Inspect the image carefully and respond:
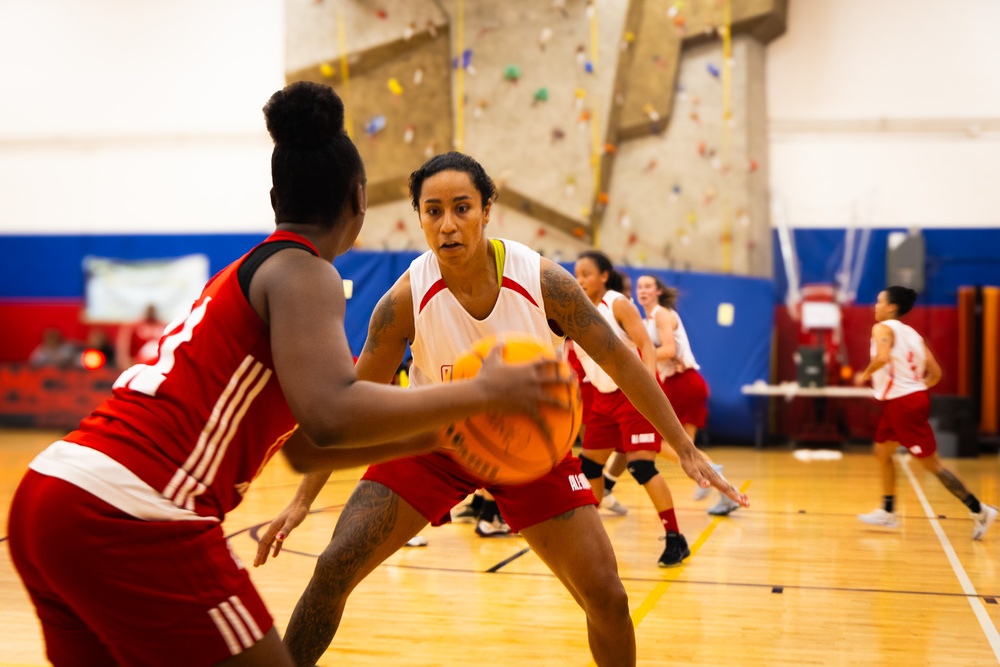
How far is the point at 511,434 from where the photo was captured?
247 centimetres

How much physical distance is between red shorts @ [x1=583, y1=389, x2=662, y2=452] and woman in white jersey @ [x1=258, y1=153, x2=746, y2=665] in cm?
316

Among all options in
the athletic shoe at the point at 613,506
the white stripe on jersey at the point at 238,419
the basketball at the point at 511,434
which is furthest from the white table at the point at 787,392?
the white stripe on jersey at the point at 238,419

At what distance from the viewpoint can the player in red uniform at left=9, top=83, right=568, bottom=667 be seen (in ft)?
6.13

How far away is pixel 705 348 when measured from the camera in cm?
1350

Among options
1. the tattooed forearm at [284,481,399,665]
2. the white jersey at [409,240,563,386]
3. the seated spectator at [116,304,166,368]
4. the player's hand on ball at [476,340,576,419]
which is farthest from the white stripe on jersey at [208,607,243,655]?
the seated spectator at [116,304,166,368]

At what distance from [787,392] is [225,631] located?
11.7 m

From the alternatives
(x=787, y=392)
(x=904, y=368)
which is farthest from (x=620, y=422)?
(x=787, y=392)

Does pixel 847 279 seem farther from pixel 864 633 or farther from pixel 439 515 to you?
pixel 439 515

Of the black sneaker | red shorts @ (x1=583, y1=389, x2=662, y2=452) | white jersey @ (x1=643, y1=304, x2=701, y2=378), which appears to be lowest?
the black sneaker

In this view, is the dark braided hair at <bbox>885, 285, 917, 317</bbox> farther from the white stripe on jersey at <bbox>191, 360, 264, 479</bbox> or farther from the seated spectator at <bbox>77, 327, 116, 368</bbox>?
the seated spectator at <bbox>77, 327, 116, 368</bbox>

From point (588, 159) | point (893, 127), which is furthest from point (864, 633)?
point (893, 127)

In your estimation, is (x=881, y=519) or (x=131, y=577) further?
(x=881, y=519)

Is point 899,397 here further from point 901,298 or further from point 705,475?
point 705,475

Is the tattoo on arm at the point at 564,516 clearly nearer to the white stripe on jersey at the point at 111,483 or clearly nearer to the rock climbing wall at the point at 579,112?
the white stripe on jersey at the point at 111,483
